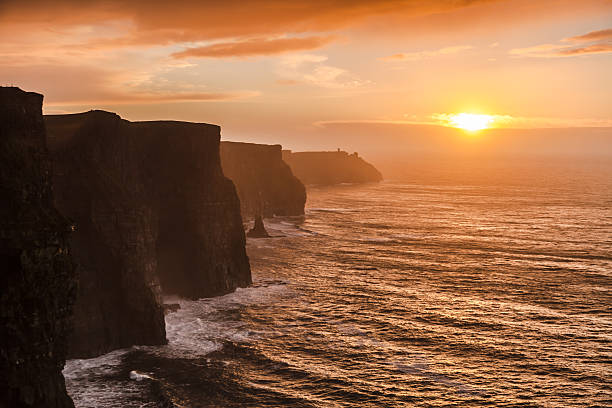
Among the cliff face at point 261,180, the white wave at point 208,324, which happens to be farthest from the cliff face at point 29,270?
the cliff face at point 261,180

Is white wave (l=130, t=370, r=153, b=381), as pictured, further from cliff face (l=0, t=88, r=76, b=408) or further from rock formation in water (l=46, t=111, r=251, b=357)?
cliff face (l=0, t=88, r=76, b=408)

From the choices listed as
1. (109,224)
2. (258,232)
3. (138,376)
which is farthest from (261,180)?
(138,376)

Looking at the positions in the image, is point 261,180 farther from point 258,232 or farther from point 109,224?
point 109,224

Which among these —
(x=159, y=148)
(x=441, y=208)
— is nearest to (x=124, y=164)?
(x=159, y=148)

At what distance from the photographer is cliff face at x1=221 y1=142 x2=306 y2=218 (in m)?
137

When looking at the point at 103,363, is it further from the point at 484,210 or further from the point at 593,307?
the point at 484,210

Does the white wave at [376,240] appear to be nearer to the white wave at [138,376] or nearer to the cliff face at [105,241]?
the cliff face at [105,241]

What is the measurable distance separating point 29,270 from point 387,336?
36670mm

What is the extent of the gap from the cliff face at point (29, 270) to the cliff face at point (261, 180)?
318 feet

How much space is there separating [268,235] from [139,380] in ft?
250

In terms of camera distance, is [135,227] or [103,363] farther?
[135,227]

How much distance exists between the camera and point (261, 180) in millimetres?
151375

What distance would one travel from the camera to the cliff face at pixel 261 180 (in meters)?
137

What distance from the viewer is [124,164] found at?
2292 inches
